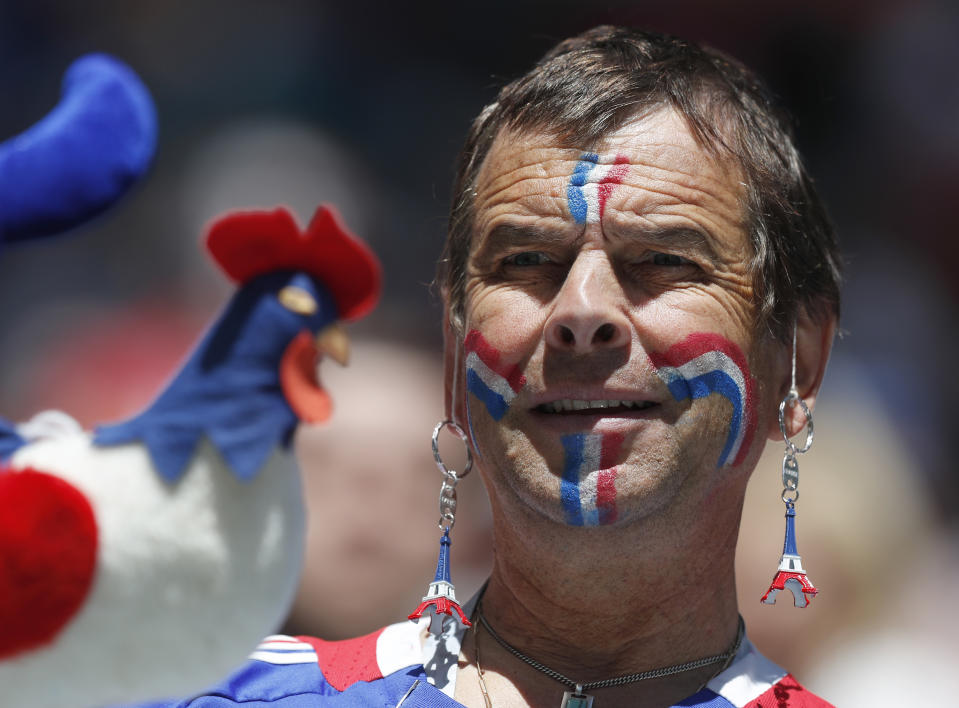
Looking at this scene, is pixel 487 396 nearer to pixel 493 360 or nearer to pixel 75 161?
pixel 493 360

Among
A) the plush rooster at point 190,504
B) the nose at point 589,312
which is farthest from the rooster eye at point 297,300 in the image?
the nose at point 589,312

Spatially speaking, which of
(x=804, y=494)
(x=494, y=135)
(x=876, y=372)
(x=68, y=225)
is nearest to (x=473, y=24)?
(x=876, y=372)

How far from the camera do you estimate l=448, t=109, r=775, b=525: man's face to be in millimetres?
1748

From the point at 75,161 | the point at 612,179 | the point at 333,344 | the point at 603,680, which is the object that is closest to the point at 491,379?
the point at 612,179

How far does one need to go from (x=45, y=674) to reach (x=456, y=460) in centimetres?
303

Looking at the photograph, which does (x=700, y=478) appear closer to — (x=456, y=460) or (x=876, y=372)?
(x=456, y=460)

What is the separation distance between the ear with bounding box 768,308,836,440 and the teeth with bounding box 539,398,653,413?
34cm

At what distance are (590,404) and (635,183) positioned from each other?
384mm

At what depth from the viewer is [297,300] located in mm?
1002

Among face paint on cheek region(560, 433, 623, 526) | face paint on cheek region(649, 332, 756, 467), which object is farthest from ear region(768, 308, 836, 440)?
face paint on cheek region(560, 433, 623, 526)

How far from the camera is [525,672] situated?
1.93m

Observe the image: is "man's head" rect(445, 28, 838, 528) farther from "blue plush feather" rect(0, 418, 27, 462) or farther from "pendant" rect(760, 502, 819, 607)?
"blue plush feather" rect(0, 418, 27, 462)

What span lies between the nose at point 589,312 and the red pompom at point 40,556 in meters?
0.94

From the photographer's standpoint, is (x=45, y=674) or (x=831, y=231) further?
(x=831, y=231)
